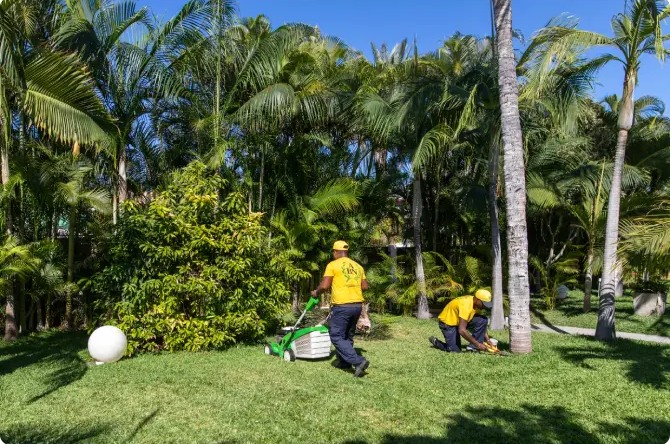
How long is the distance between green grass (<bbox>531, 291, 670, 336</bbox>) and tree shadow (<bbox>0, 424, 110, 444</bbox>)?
1151 centimetres

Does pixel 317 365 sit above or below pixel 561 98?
below

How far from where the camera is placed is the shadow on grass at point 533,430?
4504 mm

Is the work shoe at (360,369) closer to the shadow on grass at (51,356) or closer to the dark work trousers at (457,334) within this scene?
the dark work trousers at (457,334)

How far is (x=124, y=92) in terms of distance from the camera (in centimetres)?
1122

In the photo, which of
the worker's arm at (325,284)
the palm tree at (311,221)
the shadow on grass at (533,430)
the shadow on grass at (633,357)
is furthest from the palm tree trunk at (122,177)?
the shadow on grass at (633,357)

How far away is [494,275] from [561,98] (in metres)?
4.14

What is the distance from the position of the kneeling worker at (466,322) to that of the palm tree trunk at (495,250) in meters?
3.23

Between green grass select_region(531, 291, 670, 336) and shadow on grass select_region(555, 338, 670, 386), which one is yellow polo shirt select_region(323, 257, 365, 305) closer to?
shadow on grass select_region(555, 338, 670, 386)

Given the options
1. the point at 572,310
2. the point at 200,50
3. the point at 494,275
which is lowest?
the point at 572,310

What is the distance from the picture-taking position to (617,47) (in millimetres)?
9852

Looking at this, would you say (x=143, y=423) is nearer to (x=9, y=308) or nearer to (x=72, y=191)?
(x=72, y=191)

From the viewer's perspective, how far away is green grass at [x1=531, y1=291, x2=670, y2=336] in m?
12.3

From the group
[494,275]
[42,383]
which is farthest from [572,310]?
[42,383]

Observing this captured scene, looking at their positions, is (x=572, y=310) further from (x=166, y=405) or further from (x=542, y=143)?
(x=166, y=405)
